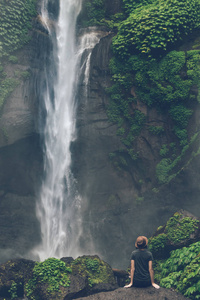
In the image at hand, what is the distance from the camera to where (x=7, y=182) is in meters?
16.4

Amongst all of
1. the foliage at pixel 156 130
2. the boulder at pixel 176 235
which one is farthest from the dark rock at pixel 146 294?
the foliage at pixel 156 130

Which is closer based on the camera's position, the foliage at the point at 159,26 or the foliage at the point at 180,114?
the foliage at the point at 180,114

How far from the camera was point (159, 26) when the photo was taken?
16328mm

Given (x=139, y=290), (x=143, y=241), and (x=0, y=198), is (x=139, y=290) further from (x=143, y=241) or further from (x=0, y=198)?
(x=0, y=198)

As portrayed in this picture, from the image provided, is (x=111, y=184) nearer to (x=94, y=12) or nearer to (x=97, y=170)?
(x=97, y=170)

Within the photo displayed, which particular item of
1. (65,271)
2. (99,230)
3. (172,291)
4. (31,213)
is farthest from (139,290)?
(31,213)

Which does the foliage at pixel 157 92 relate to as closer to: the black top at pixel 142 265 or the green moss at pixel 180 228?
the green moss at pixel 180 228

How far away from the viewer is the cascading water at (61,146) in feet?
54.3

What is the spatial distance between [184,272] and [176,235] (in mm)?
2494

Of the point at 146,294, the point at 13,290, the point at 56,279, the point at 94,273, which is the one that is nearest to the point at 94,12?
the point at 94,273

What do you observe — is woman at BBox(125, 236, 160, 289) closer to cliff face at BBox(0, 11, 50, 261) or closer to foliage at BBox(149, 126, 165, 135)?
foliage at BBox(149, 126, 165, 135)

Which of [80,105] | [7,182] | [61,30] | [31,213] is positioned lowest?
[31,213]

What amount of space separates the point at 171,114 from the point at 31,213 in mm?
8714

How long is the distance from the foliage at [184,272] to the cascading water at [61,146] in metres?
6.89
